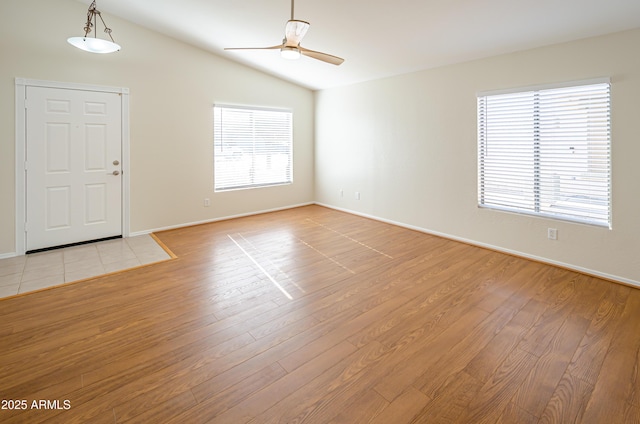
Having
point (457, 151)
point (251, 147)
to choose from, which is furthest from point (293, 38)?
point (251, 147)

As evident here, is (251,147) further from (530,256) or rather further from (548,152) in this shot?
(530,256)

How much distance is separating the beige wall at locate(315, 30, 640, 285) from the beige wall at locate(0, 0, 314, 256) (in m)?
1.44

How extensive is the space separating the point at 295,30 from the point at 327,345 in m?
2.41

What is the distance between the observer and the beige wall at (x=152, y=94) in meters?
3.88

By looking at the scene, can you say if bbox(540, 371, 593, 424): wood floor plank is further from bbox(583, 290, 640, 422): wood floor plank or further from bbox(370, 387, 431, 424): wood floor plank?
bbox(370, 387, 431, 424): wood floor plank

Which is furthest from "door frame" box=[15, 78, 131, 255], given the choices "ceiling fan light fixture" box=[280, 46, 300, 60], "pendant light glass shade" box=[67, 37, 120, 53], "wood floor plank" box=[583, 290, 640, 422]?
"wood floor plank" box=[583, 290, 640, 422]

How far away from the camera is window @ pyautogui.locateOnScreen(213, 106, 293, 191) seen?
19.3ft

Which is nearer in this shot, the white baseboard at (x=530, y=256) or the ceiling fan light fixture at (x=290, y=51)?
the ceiling fan light fixture at (x=290, y=51)

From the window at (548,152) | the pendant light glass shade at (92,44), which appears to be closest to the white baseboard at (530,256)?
the window at (548,152)

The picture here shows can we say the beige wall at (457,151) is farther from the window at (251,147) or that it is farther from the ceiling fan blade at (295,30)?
the ceiling fan blade at (295,30)

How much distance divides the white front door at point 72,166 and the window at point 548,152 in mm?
5168

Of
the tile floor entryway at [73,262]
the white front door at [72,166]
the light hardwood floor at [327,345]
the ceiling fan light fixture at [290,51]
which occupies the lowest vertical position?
the light hardwood floor at [327,345]

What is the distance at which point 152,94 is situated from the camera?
492cm

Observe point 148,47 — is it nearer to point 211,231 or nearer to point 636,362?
point 211,231
